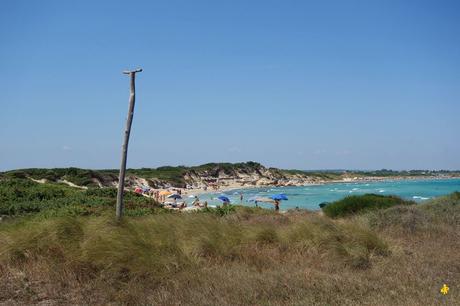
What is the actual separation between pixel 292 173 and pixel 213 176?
154 feet

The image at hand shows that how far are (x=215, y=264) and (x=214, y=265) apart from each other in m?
0.06

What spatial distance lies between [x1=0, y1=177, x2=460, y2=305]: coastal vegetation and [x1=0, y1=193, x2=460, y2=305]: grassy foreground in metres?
Result: 0.02

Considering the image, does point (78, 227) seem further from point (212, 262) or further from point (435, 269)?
point (435, 269)

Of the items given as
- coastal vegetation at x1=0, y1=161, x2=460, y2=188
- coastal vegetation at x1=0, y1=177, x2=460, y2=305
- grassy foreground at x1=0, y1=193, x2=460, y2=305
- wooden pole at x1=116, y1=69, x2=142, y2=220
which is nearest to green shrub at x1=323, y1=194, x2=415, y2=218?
coastal vegetation at x1=0, y1=177, x2=460, y2=305

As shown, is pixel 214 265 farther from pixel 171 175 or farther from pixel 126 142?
pixel 171 175

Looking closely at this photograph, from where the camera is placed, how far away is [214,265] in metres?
6.77

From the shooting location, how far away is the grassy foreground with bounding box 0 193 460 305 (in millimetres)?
5508

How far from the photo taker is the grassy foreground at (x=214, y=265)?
5508 mm

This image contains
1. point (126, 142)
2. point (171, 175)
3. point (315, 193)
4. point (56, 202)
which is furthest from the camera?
point (171, 175)

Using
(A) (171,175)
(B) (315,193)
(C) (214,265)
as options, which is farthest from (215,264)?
(A) (171,175)

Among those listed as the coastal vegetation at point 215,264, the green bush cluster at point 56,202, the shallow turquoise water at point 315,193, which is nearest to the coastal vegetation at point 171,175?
the shallow turquoise water at point 315,193

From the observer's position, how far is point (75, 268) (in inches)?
256

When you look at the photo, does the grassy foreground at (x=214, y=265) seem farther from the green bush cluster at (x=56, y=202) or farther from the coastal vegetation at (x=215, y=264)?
the green bush cluster at (x=56, y=202)

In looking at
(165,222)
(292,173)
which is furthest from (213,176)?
(165,222)
